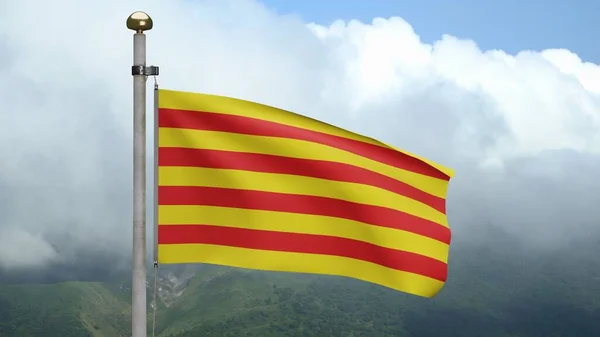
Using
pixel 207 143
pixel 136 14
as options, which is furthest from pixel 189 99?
pixel 136 14

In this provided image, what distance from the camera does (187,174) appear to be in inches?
695

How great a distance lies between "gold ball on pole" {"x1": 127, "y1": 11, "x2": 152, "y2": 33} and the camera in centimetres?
1617

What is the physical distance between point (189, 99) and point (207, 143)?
3.19 ft

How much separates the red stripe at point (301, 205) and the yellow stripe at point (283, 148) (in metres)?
0.80

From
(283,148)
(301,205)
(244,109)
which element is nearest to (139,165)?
(244,109)

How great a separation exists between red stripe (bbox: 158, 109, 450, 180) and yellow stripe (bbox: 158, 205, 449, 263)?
150cm

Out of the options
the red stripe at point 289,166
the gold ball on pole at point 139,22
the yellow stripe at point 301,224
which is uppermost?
the gold ball on pole at point 139,22

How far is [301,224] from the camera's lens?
1814 centimetres

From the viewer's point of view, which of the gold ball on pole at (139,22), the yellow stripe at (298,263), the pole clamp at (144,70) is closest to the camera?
the gold ball on pole at (139,22)

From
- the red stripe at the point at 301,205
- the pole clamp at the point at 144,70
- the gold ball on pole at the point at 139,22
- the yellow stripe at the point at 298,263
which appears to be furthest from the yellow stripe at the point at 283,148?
the gold ball on pole at the point at 139,22

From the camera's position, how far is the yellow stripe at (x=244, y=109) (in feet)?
57.8

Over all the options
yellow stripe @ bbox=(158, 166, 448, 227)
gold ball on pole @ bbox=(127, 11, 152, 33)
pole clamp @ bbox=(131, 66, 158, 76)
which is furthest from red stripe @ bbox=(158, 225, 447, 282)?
gold ball on pole @ bbox=(127, 11, 152, 33)

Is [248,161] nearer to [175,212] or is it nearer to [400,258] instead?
[175,212]

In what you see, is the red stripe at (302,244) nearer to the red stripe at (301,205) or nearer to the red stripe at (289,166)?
the red stripe at (301,205)
